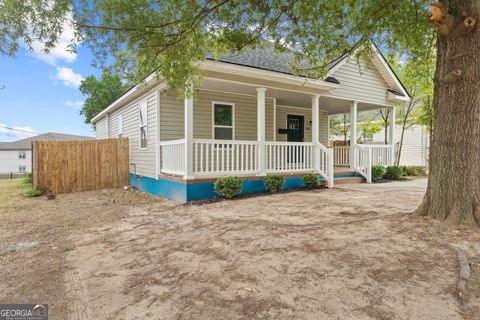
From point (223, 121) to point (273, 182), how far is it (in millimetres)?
2783

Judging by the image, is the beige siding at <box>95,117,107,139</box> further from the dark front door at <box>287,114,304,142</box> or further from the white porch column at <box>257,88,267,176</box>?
the white porch column at <box>257,88,267,176</box>

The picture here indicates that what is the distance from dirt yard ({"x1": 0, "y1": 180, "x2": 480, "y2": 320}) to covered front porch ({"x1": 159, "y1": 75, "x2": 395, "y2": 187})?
94.0 inches

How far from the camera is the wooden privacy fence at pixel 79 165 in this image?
30.7ft

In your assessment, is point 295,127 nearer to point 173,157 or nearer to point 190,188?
point 173,157

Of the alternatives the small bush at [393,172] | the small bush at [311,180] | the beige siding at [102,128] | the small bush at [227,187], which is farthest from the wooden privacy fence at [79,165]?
the small bush at [393,172]

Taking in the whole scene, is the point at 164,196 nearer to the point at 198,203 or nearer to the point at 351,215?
the point at 198,203

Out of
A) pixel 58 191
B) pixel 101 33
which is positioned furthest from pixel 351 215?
pixel 58 191

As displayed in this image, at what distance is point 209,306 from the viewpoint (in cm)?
217

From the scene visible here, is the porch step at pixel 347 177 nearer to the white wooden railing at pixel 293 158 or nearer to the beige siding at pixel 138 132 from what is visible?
the white wooden railing at pixel 293 158

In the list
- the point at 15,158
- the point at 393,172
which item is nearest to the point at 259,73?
the point at 393,172

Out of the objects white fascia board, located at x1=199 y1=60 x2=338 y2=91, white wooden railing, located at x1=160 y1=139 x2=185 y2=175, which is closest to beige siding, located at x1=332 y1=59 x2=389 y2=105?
white fascia board, located at x1=199 y1=60 x2=338 y2=91

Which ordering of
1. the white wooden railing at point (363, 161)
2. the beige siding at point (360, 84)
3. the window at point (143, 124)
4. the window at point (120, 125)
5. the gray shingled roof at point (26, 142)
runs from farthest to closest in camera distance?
1. the gray shingled roof at point (26, 142)
2. the window at point (120, 125)
3. the beige siding at point (360, 84)
4. the white wooden railing at point (363, 161)
5. the window at point (143, 124)

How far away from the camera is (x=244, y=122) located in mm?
9562

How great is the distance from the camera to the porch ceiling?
309 inches
